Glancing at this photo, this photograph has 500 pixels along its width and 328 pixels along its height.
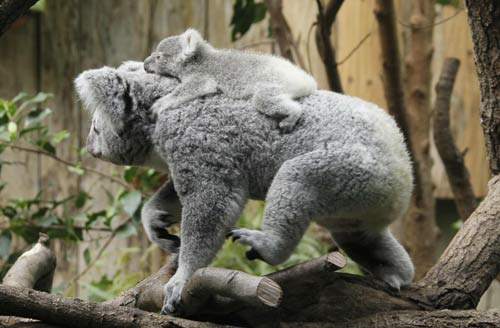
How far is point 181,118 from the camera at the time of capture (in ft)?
7.73

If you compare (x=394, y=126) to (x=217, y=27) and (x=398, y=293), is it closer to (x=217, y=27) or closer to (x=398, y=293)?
(x=398, y=293)

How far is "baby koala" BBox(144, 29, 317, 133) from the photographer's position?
2293mm

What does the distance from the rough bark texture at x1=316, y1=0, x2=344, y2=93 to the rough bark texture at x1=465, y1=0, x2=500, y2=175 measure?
103 cm

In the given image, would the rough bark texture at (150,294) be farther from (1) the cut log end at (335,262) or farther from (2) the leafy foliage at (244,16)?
(2) the leafy foliage at (244,16)

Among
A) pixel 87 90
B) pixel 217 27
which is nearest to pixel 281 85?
pixel 87 90

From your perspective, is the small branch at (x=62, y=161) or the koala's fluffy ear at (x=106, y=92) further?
the small branch at (x=62, y=161)

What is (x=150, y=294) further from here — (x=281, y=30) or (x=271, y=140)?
(x=281, y=30)

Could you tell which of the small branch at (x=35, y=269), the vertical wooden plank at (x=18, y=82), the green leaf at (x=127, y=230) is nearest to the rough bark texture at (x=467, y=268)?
the small branch at (x=35, y=269)

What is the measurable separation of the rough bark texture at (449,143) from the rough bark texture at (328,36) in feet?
1.93

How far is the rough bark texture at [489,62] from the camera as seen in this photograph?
8.38 ft

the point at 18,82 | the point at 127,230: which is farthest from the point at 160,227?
the point at 18,82

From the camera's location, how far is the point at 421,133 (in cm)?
436

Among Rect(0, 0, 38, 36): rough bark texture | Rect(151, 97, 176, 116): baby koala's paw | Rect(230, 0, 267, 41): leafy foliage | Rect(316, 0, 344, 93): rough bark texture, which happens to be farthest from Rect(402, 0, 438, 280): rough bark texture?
Rect(0, 0, 38, 36): rough bark texture

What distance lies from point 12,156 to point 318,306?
3355 mm
